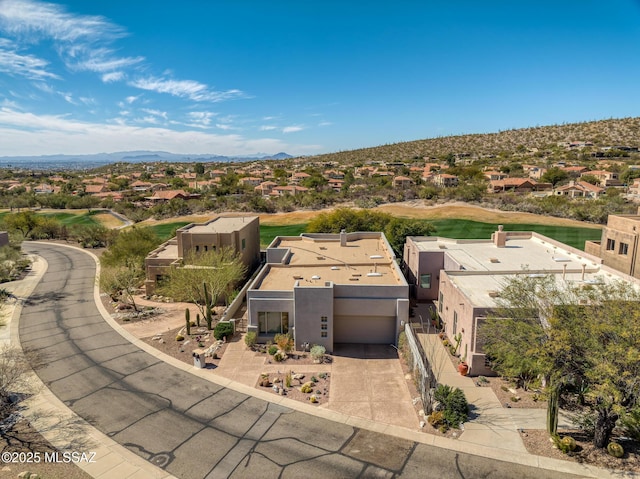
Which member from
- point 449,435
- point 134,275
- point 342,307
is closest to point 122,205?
point 134,275

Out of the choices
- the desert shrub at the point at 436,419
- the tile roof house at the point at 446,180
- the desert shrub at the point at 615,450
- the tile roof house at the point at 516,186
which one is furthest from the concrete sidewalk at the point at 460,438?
the tile roof house at the point at 446,180

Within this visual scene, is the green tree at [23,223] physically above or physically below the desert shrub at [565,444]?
above

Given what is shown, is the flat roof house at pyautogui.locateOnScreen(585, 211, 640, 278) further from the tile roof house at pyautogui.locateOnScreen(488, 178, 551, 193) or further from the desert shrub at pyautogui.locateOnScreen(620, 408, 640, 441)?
the tile roof house at pyautogui.locateOnScreen(488, 178, 551, 193)

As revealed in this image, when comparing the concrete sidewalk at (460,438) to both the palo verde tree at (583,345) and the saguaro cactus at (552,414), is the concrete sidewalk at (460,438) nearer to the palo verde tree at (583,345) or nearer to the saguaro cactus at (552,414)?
the saguaro cactus at (552,414)

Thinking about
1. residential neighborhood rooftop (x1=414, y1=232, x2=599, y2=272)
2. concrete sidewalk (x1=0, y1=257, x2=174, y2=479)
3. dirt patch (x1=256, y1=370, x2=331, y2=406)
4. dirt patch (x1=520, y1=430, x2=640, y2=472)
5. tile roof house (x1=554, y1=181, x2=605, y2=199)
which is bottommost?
concrete sidewalk (x1=0, y1=257, x2=174, y2=479)

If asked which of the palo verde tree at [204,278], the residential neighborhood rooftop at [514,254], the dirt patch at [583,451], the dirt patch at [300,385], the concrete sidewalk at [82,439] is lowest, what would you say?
the concrete sidewalk at [82,439]

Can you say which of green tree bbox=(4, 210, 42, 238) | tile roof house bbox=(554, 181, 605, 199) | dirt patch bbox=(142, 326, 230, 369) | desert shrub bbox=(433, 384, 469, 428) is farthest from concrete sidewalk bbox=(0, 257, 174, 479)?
tile roof house bbox=(554, 181, 605, 199)
